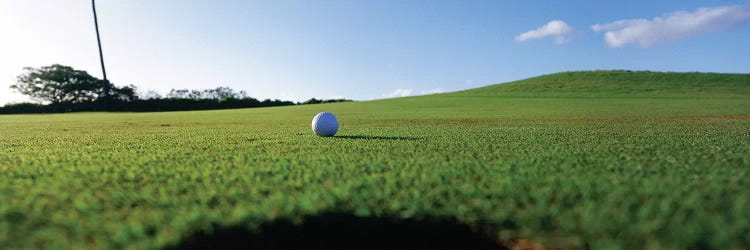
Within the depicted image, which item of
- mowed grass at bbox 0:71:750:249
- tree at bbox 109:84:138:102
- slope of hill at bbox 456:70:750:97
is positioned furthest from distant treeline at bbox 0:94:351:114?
mowed grass at bbox 0:71:750:249

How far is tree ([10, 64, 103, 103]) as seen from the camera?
57094 millimetres

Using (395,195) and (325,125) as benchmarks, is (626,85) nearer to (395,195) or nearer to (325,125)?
(325,125)

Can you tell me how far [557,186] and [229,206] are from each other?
1679 mm

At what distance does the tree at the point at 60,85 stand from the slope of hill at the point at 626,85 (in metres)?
49.2

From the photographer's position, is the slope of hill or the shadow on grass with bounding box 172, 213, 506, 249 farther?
the slope of hill

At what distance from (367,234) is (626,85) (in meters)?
50.1

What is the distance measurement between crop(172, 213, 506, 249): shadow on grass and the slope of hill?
38.8 metres

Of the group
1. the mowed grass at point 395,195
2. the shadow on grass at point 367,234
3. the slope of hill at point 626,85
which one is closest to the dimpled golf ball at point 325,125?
the mowed grass at point 395,195

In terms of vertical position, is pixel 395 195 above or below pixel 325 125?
below

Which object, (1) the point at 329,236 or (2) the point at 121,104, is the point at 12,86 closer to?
(2) the point at 121,104

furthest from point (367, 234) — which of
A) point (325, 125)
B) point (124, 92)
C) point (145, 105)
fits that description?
point (124, 92)

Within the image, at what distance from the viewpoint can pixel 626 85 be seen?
44.5 meters

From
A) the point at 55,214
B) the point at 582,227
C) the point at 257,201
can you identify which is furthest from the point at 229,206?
the point at 582,227

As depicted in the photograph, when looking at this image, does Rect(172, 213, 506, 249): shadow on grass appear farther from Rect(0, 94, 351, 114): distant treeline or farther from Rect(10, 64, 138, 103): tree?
Rect(10, 64, 138, 103): tree
